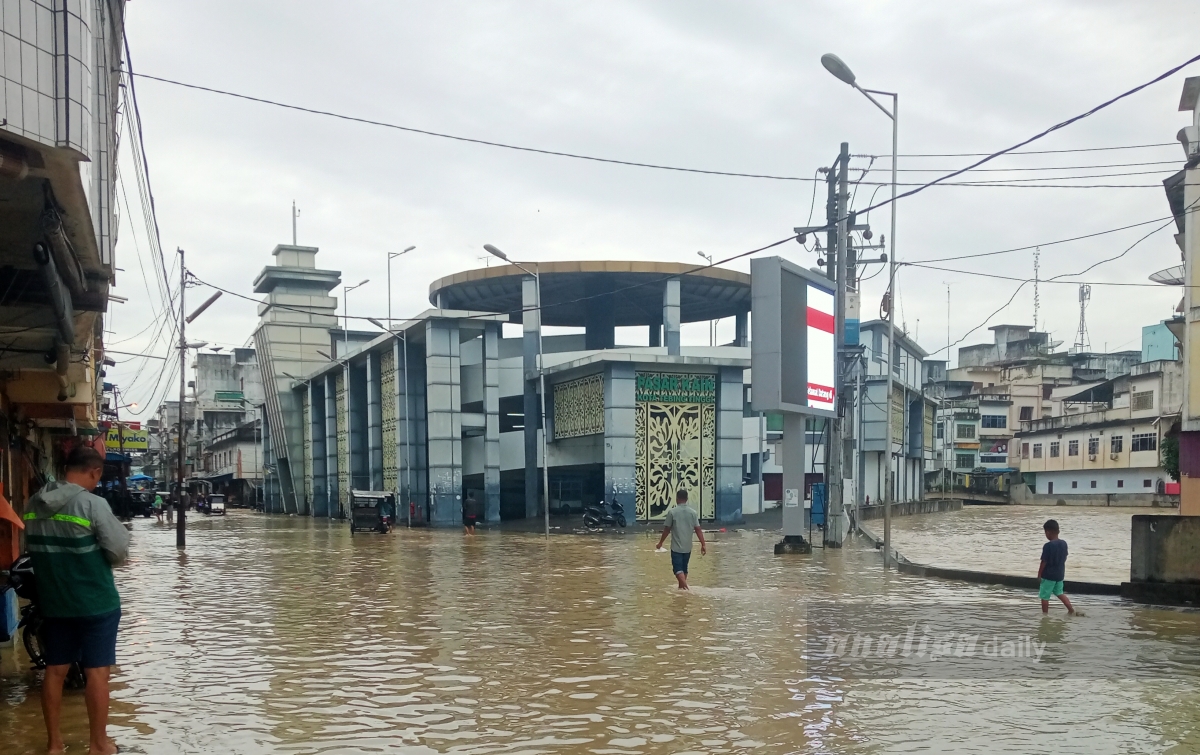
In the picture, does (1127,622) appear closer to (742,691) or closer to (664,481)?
(742,691)

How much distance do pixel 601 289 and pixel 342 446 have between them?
754 inches

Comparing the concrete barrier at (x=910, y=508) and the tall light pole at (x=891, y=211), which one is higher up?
the tall light pole at (x=891, y=211)

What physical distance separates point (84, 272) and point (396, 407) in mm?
38095

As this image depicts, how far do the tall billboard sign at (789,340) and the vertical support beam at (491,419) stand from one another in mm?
22446

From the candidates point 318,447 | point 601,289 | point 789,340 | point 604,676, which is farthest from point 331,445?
point 604,676

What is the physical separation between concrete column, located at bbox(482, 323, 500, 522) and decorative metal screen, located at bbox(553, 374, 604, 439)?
2.71m

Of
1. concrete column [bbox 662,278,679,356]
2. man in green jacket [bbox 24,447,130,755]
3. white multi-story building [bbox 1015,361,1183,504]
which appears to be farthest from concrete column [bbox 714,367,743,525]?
man in green jacket [bbox 24,447,130,755]

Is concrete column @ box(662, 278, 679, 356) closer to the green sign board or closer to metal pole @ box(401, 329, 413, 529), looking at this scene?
the green sign board

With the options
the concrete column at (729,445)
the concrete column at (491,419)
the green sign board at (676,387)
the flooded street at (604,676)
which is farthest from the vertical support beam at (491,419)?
the flooded street at (604,676)

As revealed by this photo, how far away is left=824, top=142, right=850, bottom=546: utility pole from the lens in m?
26.3

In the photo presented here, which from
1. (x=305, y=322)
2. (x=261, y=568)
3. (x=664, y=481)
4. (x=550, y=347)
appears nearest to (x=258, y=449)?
(x=305, y=322)

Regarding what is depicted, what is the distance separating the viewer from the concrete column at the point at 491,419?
45312 millimetres

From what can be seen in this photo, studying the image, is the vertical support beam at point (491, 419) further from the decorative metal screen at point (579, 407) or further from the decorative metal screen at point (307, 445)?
the decorative metal screen at point (307, 445)

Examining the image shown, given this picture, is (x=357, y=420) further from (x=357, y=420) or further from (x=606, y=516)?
(x=606, y=516)
